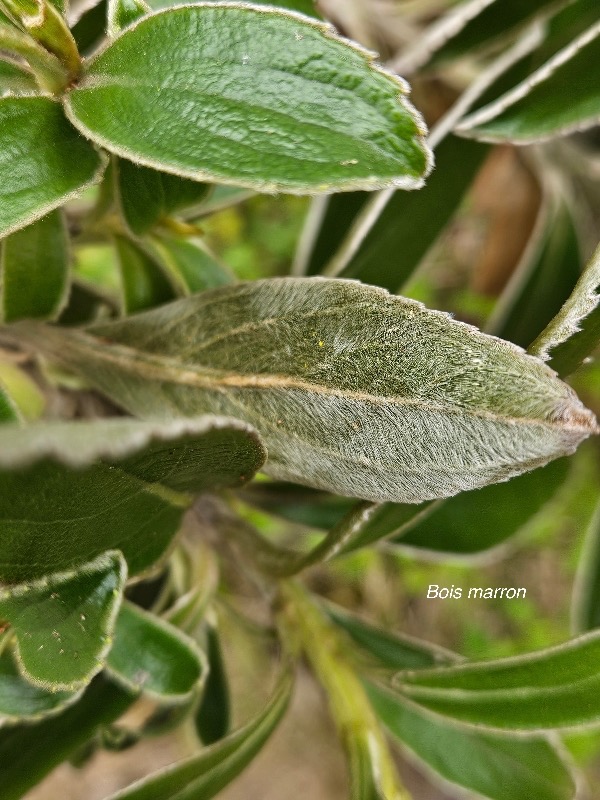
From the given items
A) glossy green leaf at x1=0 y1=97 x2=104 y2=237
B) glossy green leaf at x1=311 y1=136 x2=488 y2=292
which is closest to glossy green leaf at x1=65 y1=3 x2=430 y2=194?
glossy green leaf at x1=0 y1=97 x2=104 y2=237

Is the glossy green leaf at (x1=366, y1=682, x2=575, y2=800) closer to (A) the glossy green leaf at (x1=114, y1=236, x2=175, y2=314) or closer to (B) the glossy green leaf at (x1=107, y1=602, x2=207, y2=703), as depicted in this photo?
(B) the glossy green leaf at (x1=107, y1=602, x2=207, y2=703)

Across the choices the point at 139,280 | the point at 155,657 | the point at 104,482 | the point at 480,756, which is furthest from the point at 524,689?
the point at 139,280

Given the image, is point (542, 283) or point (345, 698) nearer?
point (345, 698)

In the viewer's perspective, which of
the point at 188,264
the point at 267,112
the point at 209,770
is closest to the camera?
the point at 267,112

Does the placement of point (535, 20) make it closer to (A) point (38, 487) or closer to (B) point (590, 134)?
(B) point (590, 134)

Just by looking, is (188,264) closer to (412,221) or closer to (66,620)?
(412,221)

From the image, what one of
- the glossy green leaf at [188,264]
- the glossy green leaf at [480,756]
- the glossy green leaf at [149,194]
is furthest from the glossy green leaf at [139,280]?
the glossy green leaf at [480,756]

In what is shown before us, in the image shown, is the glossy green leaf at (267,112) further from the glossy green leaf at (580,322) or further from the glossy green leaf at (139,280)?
the glossy green leaf at (139,280)
